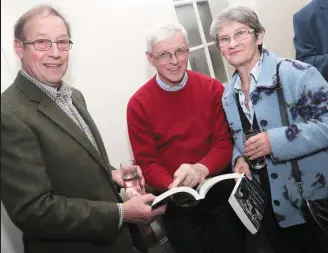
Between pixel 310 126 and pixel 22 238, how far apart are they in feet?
3.92

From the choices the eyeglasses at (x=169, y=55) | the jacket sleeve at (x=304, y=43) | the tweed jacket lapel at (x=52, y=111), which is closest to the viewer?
the tweed jacket lapel at (x=52, y=111)

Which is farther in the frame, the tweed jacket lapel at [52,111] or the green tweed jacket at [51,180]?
the tweed jacket lapel at [52,111]

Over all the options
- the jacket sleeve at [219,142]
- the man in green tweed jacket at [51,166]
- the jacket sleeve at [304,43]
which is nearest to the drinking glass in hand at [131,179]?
the man in green tweed jacket at [51,166]

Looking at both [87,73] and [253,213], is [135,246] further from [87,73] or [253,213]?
[87,73]

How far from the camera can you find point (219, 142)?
4.96 ft

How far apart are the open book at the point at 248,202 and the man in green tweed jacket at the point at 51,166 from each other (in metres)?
0.33

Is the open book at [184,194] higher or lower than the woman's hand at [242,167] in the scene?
higher

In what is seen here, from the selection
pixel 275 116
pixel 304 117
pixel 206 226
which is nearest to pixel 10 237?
pixel 206 226

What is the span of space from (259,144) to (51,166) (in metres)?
0.83

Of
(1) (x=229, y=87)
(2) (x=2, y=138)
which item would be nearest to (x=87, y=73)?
(1) (x=229, y=87)

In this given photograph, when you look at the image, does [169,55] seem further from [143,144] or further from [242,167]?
[242,167]

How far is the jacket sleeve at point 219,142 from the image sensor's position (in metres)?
1.44

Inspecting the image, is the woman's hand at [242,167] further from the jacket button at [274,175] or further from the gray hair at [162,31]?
the gray hair at [162,31]

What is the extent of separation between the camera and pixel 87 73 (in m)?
1.62
